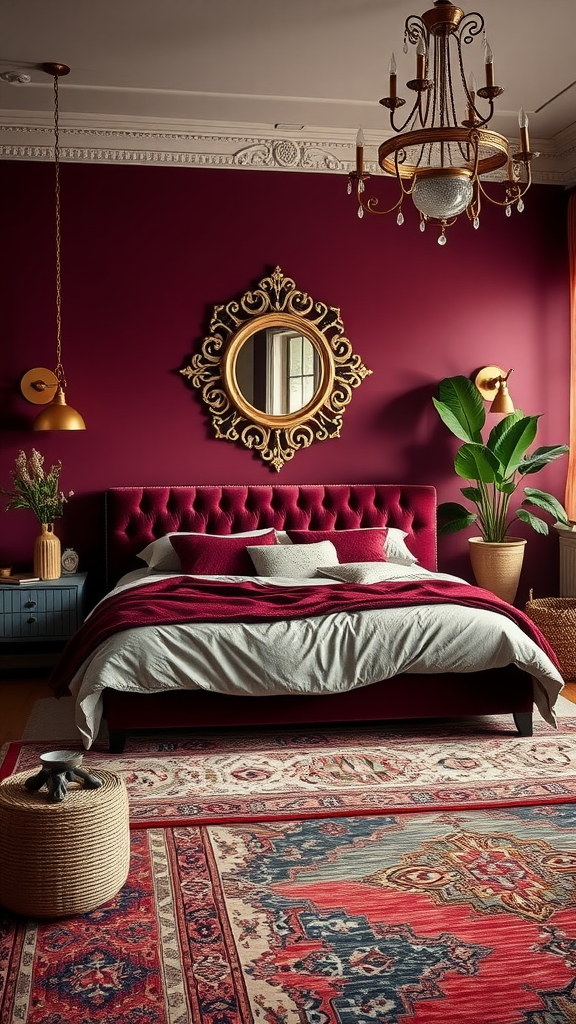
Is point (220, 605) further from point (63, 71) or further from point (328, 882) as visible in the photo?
point (63, 71)

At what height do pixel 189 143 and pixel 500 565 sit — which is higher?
pixel 189 143

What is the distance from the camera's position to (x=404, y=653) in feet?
14.6

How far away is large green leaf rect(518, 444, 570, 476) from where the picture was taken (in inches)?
246

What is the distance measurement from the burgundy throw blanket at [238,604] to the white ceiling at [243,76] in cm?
279

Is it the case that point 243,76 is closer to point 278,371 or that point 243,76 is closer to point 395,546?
point 278,371

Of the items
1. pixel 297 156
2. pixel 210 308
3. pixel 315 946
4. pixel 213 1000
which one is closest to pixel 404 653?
pixel 315 946

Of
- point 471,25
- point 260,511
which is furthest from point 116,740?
point 471,25

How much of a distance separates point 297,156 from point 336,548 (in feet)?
8.58

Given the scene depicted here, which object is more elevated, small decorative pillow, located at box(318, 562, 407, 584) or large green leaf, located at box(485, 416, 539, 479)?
large green leaf, located at box(485, 416, 539, 479)

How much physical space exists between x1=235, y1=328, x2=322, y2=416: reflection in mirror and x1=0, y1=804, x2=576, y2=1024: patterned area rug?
11.1 feet

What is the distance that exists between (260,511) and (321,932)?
3.74 metres

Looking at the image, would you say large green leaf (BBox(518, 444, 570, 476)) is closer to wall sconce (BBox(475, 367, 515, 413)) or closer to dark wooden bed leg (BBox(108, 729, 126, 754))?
wall sconce (BBox(475, 367, 515, 413))

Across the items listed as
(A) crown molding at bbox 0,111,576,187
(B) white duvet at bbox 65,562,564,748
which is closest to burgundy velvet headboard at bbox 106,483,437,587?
(B) white duvet at bbox 65,562,564,748

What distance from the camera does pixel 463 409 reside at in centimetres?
630
